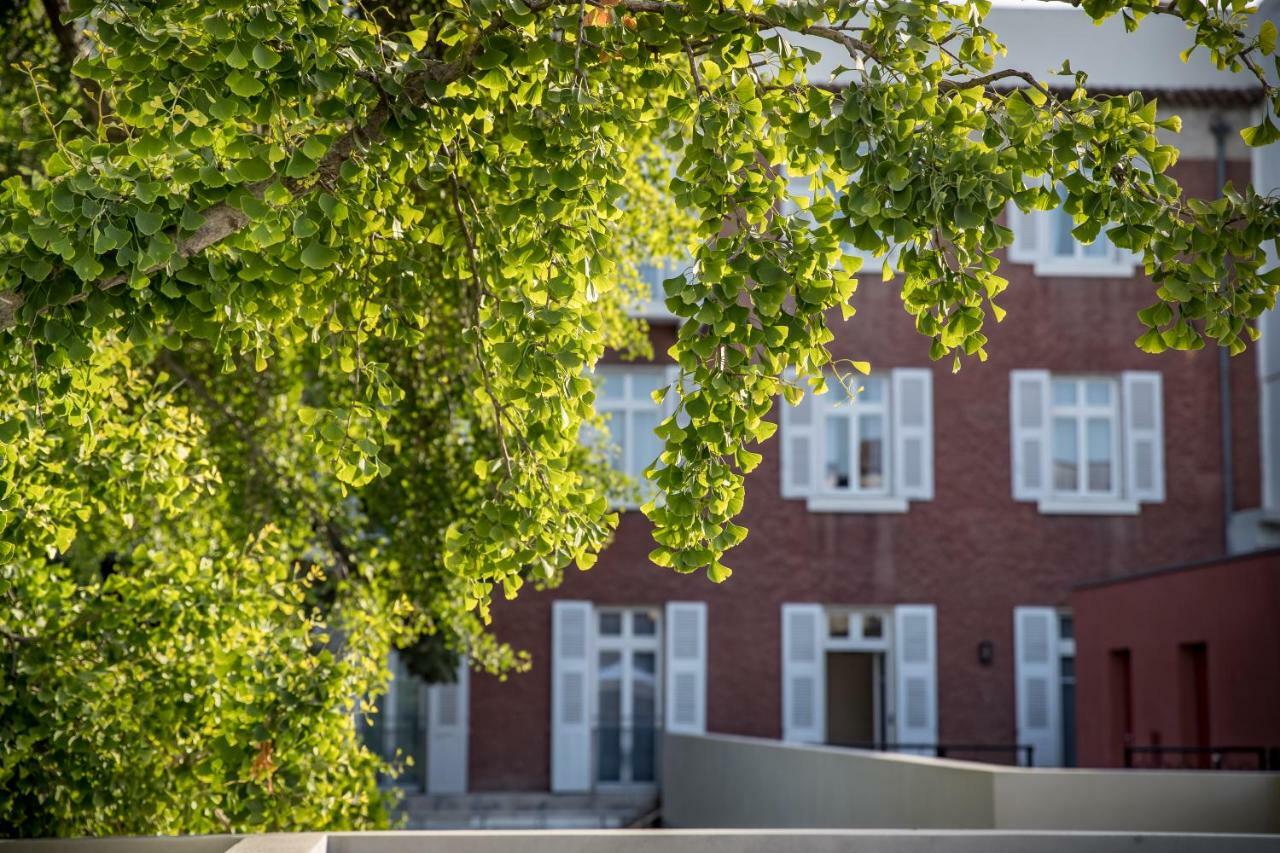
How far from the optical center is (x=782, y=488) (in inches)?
787

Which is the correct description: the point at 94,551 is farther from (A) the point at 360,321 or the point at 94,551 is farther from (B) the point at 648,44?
(B) the point at 648,44

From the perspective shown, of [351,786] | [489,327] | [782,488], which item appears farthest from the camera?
[782,488]

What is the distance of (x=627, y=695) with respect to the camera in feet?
65.6

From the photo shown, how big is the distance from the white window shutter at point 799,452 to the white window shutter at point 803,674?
1.34 metres

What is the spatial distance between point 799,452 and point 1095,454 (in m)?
3.44

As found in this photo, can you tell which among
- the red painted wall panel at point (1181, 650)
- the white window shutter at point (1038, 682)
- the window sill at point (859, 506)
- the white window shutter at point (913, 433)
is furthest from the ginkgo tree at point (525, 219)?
the white window shutter at point (1038, 682)

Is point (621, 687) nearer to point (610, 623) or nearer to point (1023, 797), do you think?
point (610, 623)

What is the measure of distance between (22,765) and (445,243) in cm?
275

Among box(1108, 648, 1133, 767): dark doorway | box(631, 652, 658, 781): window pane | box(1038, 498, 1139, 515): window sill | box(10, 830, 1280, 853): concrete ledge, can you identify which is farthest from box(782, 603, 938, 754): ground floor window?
box(10, 830, 1280, 853): concrete ledge

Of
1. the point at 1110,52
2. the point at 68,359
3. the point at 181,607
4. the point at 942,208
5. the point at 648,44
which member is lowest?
the point at 181,607

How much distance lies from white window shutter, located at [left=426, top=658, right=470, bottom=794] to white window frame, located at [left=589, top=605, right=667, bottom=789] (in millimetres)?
1439

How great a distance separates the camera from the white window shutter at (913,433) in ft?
65.7

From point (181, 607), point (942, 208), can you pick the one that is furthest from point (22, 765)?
point (942, 208)

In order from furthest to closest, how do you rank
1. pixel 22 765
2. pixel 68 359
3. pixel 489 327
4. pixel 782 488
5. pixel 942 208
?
1. pixel 782 488
2. pixel 22 765
3. pixel 489 327
4. pixel 68 359
5. pixel 942 208
